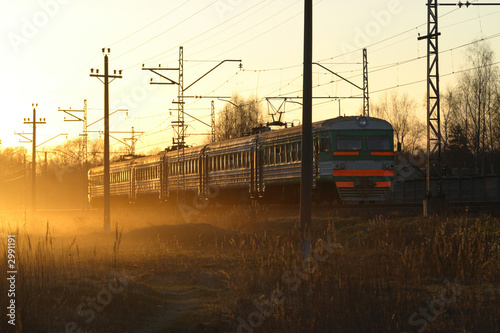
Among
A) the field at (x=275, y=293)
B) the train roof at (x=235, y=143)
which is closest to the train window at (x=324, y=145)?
the train roof at (x=235, y=143)

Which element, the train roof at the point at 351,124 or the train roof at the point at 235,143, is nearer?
the train roof at the point at 351,124

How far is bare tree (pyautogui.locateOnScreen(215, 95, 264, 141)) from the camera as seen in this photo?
7356cm

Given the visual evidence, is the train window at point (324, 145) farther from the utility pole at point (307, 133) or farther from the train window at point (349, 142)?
the utility pole at point (307, 133)

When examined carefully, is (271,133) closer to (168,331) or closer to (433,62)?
(433,62)

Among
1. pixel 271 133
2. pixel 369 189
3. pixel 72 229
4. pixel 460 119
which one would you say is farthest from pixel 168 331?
pixel 460 119

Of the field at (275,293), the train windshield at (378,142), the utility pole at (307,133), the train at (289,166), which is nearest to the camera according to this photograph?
the field at (275,293)

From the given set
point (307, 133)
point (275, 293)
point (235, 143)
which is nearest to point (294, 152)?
point (235, 143)

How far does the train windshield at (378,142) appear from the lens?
26.6 m

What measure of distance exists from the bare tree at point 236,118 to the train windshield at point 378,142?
45.5 meters

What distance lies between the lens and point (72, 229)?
31.9 m

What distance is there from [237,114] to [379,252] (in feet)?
203

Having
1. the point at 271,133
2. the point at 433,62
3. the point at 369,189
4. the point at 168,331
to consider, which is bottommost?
the point at 168,331

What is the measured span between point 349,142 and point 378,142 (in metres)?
1.26

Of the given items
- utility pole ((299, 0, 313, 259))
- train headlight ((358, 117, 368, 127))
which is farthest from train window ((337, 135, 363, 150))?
utility pole ((299, 0, 313, 259))
